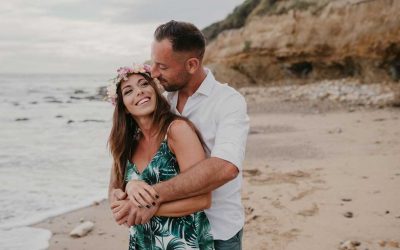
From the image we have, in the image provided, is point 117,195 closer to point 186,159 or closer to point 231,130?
point 186,159

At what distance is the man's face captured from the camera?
2600 mm

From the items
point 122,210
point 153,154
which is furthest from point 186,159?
point 122,210

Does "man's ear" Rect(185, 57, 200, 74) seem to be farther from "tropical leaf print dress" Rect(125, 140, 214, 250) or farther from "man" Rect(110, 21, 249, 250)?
"tropical leaf print dress" Rect(125, 140, 214, 250)

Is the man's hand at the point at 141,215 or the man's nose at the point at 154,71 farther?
the man's nose at the point at 154,71

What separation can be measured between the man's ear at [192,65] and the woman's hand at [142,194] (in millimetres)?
633

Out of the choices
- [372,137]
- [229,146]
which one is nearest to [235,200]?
[229,146]

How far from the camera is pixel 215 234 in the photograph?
2656mm

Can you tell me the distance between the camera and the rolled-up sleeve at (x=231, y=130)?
2389mm

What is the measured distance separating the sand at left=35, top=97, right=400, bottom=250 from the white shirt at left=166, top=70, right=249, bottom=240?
2.52 m

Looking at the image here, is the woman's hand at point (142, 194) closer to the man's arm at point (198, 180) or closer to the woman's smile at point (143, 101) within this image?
the man's arm at point (198, 180)

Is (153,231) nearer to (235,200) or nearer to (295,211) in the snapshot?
(235,200)

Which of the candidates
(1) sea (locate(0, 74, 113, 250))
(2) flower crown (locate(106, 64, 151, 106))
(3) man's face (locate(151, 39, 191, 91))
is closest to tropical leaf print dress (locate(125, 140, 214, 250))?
(3) man's face (locate(151, 39, 191, 91))

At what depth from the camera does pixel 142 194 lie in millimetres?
2393

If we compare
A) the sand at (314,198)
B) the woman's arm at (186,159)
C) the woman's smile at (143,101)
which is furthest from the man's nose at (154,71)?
the sand at (314,198)
